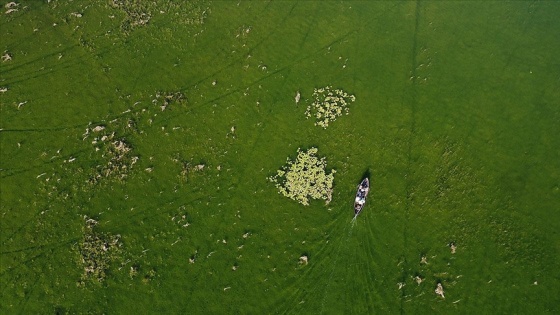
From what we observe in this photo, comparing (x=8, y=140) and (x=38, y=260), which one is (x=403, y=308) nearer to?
(x=38, y=260)

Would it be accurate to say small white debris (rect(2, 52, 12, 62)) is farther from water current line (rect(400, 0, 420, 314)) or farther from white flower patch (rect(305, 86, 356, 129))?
water current line (rect(400, 0, 420, 314))

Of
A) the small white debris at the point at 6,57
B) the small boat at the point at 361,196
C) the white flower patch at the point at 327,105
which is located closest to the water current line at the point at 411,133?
the small boat at the point at 361,196

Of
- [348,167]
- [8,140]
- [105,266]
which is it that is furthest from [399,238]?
[8,140]

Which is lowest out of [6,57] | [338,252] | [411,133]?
[338,252]

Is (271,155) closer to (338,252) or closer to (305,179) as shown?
(305,179)

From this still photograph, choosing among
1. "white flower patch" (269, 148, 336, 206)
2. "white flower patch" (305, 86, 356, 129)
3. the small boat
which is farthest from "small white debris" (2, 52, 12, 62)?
the small boat

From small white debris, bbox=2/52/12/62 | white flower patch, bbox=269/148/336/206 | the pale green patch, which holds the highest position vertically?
small white debris, bbox=2/52/12/62

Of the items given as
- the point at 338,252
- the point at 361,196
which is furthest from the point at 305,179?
the point at 338,252
